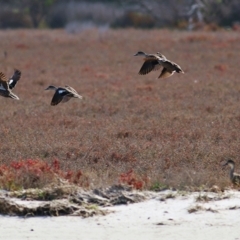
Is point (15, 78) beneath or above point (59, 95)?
above

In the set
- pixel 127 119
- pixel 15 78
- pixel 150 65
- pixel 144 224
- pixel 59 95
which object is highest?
pixel 150 65

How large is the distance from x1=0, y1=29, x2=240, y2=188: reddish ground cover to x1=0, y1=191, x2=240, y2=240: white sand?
2.55 feet

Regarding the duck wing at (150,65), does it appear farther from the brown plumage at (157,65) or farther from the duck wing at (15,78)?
the duck wing at (15,78)

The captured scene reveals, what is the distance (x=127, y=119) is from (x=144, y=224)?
7499 millimetres

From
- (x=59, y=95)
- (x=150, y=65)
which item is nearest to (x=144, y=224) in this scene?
(x=59, y=95)

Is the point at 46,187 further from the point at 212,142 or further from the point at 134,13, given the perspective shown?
the point at 134,13

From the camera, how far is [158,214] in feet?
30.8

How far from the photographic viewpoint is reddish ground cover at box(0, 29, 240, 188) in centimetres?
1179

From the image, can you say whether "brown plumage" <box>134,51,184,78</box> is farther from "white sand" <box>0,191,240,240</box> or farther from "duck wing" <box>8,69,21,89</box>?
"white sand" <box>0,191,240,240</box>

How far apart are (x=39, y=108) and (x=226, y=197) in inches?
361

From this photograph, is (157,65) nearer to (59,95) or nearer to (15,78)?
(59,95)

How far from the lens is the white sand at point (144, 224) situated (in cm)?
878

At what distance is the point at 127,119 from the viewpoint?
16.5 metres

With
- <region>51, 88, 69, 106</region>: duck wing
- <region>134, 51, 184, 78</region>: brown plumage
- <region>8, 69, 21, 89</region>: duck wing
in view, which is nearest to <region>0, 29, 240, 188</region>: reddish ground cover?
<region>51, 88, 69, 106</region>: duck wing
